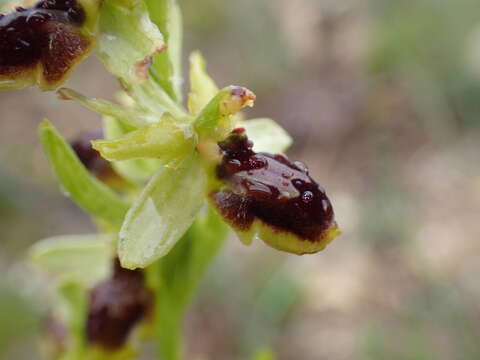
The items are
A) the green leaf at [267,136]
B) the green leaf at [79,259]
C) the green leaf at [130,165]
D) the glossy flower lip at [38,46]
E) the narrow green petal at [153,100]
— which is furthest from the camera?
the green leaf at [79,259]

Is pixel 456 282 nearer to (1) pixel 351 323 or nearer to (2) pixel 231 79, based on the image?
(1) pixel 351 323

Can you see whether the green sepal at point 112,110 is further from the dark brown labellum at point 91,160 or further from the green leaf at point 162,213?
the dark brown labellum at point 91,160

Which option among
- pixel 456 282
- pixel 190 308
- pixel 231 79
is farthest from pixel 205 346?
pixel 231 79

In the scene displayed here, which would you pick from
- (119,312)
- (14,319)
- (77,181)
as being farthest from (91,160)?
(14,319)

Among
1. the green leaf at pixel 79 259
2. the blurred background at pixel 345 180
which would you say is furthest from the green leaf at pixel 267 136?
the blurred background at pixel 345 180

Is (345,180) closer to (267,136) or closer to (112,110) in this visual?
(267,136)
